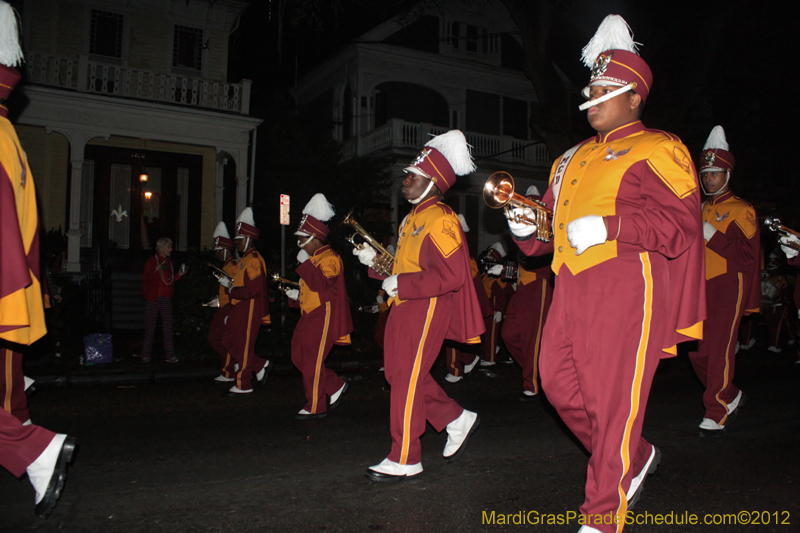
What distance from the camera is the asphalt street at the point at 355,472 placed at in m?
3.54

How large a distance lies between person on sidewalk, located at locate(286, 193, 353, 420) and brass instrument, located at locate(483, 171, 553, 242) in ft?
9.98

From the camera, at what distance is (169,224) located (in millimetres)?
17922

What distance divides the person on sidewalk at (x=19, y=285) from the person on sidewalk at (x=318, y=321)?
2.86m

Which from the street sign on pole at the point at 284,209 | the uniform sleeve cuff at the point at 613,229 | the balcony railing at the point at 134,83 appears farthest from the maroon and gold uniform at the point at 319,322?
the balcony railing at the point at 134,83

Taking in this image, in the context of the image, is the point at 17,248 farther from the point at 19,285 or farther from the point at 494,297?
the point at 494,297

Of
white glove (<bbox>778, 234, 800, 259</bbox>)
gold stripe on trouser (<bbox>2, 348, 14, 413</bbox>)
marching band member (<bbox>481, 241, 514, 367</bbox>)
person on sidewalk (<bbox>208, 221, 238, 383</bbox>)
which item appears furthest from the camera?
marching band member (<bbox>481, 241, 514, 367</bbox>)

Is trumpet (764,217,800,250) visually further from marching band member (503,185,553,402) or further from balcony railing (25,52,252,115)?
balcony railing (25,52,252,115)

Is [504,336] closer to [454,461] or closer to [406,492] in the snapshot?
[454,461]

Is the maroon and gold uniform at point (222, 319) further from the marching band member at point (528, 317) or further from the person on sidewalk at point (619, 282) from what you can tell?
the person on sidewalk at point (619, 282)

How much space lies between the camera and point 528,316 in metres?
7.72

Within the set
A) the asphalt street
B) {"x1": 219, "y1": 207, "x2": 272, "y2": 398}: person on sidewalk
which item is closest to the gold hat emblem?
the asphalt street

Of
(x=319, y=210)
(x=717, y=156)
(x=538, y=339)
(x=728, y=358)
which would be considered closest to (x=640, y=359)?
(x=728, y=358)

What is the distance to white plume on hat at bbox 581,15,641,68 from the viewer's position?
3.38m

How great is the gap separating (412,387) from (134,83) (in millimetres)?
15054
